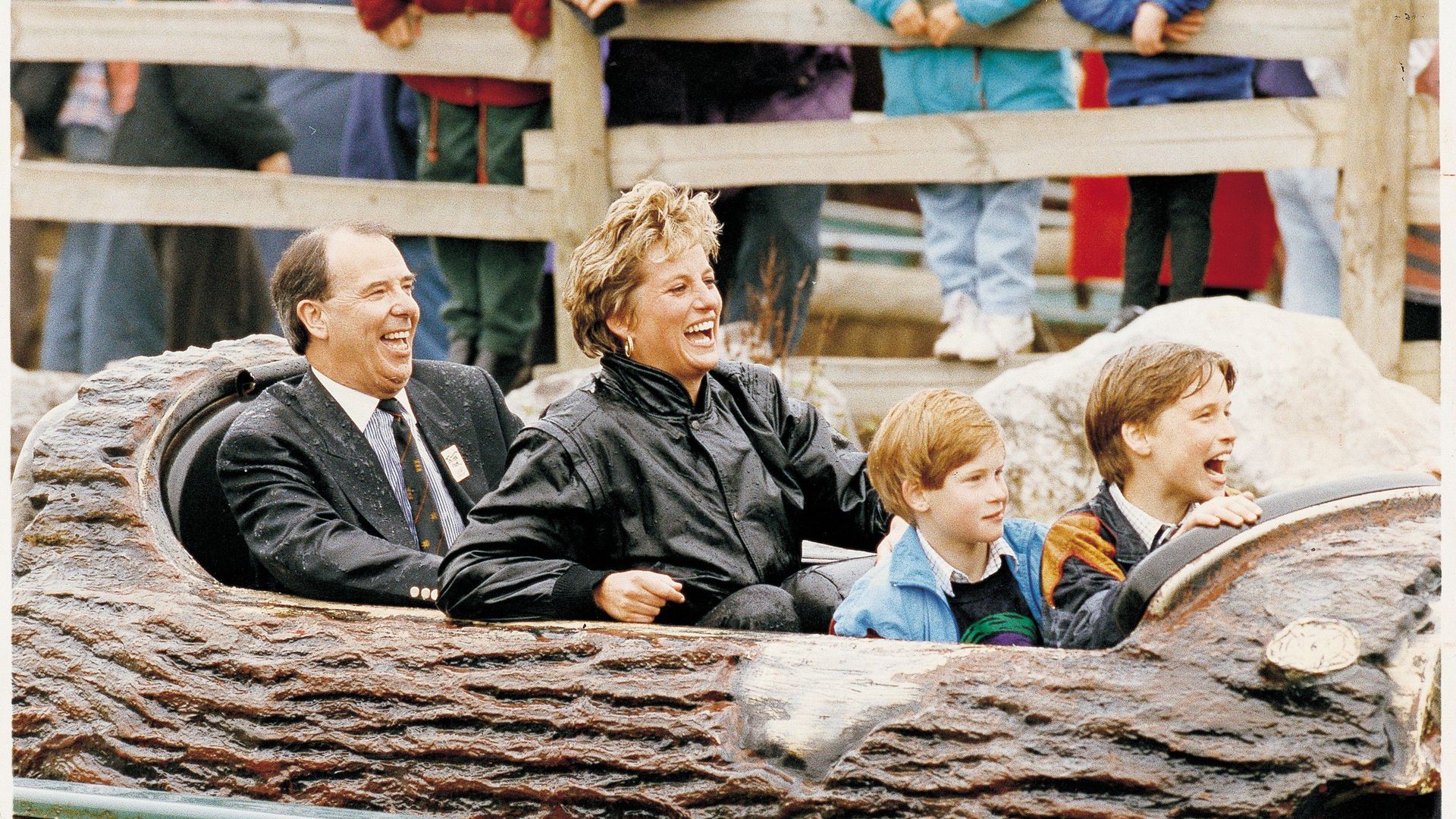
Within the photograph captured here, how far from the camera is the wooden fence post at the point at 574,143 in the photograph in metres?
6.16

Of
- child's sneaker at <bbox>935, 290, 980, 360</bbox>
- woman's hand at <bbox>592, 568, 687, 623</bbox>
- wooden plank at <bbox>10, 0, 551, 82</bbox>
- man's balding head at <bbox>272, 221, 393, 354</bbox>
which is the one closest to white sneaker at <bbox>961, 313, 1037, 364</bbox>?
child's sneaker at <bbox>935, 290, 980, 360</bbox>

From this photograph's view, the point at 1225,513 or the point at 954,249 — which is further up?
the point at 954,249

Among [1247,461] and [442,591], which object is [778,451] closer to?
[442,591]

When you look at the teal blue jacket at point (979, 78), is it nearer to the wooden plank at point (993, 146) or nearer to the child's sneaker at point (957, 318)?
the wooden plank at point (993, 146)

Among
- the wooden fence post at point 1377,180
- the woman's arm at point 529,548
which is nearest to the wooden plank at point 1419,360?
the wooden fence post at point 1377,180

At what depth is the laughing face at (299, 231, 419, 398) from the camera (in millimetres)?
3760

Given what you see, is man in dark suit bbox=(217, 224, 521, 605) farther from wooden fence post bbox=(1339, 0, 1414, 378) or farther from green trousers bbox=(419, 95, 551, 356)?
wooden fence post bbox=(1339, 0, 1414, 378)

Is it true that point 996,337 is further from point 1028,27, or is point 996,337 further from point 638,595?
point 638,595

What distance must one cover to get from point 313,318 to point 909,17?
2.54 meters

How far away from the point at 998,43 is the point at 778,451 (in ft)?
8.66

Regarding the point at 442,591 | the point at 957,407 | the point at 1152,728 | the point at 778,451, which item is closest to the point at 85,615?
the point at 442,591

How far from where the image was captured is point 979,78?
5.95 m

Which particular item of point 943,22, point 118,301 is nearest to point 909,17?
point 943,22

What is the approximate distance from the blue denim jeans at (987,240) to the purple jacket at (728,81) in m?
0.49
